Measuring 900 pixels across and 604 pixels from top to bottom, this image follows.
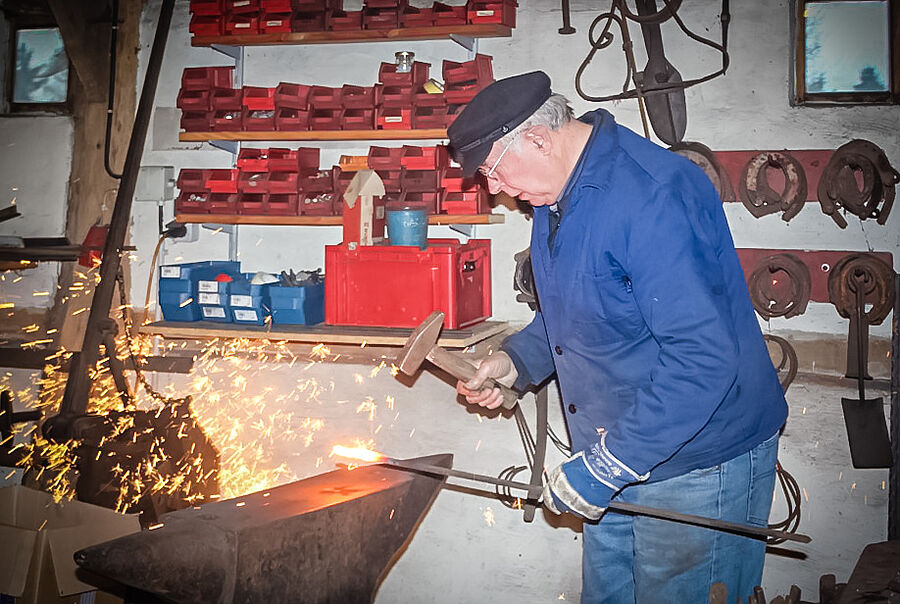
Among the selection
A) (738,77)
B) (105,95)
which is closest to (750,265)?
(738,77)

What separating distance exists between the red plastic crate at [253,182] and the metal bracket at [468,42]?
998mm

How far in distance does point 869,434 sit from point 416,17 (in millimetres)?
2410

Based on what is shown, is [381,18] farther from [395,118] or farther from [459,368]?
[459,368]

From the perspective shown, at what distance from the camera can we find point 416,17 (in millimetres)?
3258

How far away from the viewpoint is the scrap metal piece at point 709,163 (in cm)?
318

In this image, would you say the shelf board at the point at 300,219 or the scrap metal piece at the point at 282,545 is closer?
the scrap metal piece at the point at 282,545

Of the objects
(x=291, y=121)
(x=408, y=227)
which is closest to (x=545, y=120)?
(x=408, y=227)

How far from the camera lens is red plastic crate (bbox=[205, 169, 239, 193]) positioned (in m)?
3.52

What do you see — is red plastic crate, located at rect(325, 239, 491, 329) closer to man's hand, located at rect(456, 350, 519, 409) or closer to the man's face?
man's hand, located at rect(456, 350, 519, 409)

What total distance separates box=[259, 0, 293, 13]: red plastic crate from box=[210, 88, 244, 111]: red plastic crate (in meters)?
0.36

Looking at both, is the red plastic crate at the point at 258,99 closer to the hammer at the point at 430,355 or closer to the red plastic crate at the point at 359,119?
the red plastic crate at the point at 359,119

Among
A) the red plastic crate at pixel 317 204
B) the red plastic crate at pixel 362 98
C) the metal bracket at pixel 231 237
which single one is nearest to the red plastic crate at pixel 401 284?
the red plastic crate at pixel 317 204

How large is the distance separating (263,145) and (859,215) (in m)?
2.59

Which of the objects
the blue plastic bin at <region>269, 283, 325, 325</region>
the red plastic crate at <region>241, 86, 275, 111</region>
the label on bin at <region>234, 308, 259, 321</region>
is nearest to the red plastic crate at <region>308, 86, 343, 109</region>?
the red plastic crate at <region>241, 86, 275, 111</region>
